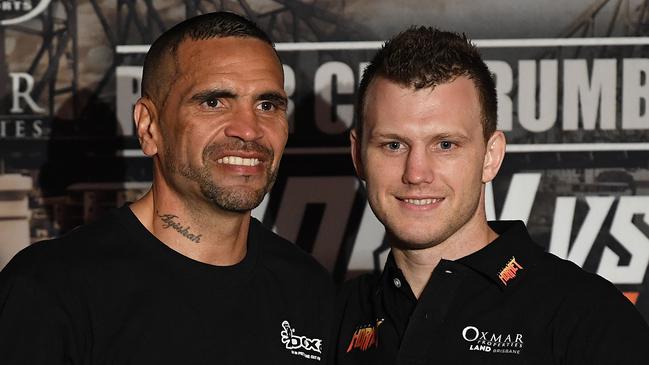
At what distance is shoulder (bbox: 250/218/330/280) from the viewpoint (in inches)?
95.6

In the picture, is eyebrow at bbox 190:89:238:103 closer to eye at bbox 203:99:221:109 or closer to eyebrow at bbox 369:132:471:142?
eye at bbox 203:99:221:109

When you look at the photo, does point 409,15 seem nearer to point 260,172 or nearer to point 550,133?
point 550,133

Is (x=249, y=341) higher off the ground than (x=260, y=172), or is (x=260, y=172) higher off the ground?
(x=260, y=172)

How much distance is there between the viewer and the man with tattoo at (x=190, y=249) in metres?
2.06

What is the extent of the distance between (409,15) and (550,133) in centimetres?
62

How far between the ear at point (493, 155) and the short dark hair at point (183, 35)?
1.99ft

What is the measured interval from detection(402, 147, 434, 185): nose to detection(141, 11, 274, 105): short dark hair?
49 centimetres

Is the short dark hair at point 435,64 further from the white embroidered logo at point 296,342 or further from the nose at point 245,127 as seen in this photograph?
the white embroidered logo at point 296,342

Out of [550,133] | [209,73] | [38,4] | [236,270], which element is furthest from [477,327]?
[38,4]

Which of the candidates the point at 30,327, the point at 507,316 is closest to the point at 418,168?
the point at 507,316

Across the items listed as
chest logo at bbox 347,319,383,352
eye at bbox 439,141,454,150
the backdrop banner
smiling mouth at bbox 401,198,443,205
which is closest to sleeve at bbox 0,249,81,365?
chest logo at bbox 347,319,383,352

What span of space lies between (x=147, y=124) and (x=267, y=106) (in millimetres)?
295

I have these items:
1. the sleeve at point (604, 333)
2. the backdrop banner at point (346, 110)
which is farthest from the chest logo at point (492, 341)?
the backdrop banner at point (346, 110)

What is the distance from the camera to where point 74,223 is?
10.7 ft
